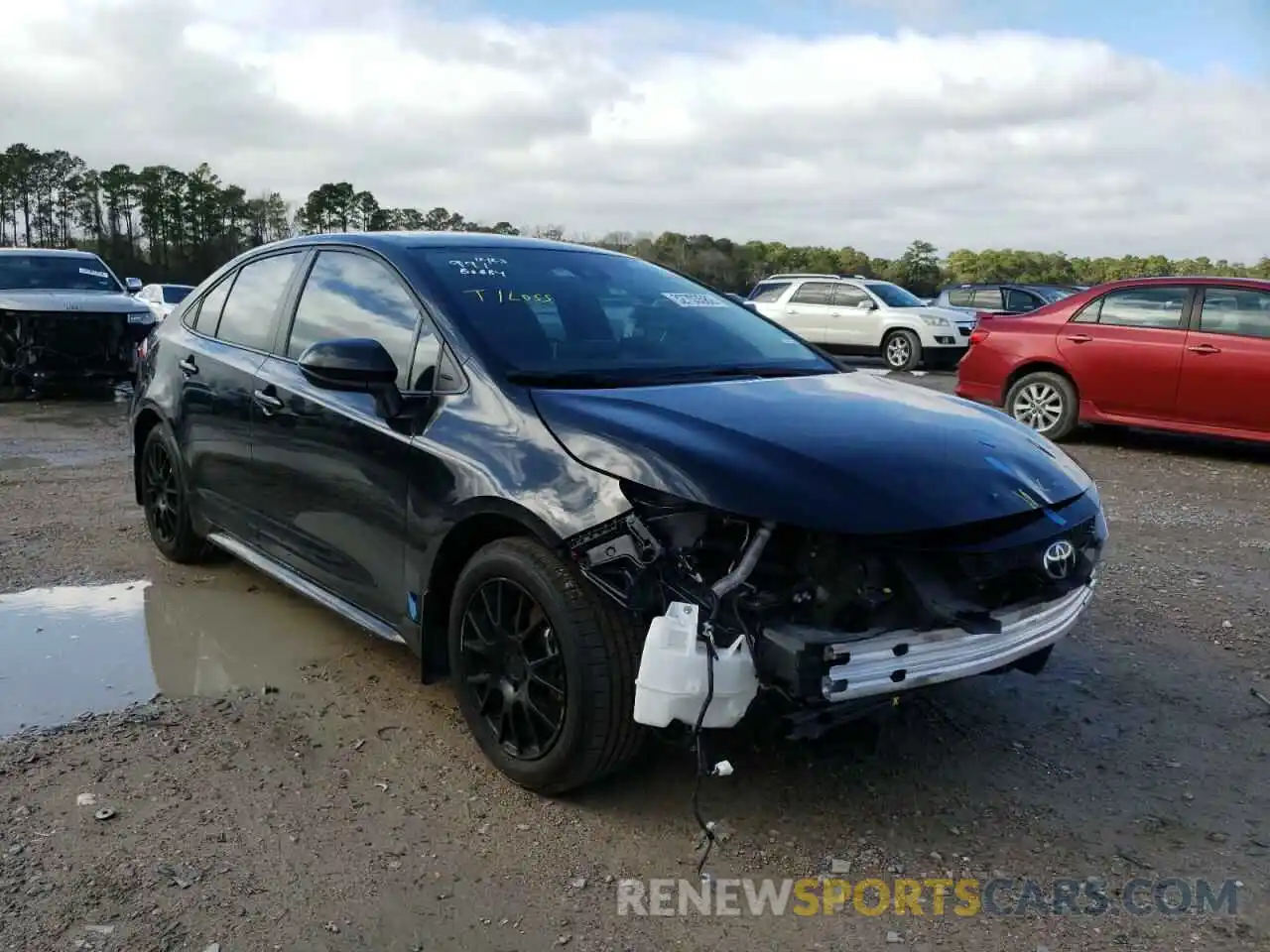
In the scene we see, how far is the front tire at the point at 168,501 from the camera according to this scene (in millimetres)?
5023

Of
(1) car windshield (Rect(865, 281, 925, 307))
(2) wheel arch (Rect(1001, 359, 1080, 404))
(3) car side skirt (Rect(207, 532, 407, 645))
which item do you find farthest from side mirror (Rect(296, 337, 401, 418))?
(1) car windshield (Rect(865, 281, 925, 307))

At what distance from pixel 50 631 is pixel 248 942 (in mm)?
2527

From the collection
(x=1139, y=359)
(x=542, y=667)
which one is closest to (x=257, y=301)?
(x=542, y=667)

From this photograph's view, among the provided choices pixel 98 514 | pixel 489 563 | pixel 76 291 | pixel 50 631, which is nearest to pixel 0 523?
pixel 98 514

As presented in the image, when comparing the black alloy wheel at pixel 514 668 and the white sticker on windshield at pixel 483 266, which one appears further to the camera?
the white sticker on windshield at pixel 483 266

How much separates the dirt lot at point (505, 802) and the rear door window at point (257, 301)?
1201 mm

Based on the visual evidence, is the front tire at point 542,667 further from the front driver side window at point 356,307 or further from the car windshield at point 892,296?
the car windshield at point 892,296

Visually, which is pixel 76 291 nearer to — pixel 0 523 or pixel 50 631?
pixel 0 523

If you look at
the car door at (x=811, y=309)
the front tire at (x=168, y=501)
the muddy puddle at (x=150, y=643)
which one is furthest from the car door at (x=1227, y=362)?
the car door at (x=811, y=309)

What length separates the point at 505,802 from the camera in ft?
10.0

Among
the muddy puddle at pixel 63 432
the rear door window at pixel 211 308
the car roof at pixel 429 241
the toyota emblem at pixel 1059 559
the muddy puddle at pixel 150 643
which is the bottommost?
the muddy puddle at pixel 63 432

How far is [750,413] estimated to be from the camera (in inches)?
122

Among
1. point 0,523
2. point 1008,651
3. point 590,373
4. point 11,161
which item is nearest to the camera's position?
point 1008,651

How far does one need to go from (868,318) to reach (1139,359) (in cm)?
981
